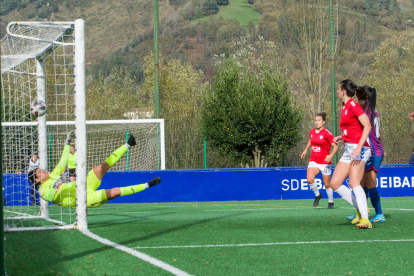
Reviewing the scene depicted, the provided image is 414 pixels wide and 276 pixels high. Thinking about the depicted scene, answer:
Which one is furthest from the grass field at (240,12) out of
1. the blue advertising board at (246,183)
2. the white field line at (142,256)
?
the white field line at (142,256)

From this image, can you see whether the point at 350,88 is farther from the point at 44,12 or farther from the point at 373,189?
the point at 44,12

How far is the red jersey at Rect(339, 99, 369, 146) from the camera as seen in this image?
6.63 m

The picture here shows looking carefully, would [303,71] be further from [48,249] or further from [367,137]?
[48,249]

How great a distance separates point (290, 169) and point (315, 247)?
Result: 1055 centimetres

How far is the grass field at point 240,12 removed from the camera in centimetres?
10306

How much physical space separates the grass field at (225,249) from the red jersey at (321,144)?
2.92m

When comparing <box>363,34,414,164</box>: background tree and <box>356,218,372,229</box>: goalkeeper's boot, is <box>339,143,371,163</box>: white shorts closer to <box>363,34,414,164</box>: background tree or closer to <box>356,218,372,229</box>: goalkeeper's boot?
<box>356,218,372,229</box>: goalkeeper's boot

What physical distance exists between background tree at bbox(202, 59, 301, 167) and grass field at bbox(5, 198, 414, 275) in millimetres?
12755

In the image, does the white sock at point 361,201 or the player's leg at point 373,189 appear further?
the player's leg at point 373,189

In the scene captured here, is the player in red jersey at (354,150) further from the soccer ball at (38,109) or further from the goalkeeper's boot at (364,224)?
the soccer ball at (38,109)

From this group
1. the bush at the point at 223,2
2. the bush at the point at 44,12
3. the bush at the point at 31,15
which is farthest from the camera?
the bush at the point at 44,12

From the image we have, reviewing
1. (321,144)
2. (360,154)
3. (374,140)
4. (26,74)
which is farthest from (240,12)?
(360,154)

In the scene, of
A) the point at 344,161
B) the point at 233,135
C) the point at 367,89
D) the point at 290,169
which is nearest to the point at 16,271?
the point at 344,161

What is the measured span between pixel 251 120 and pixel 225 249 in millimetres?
15070
